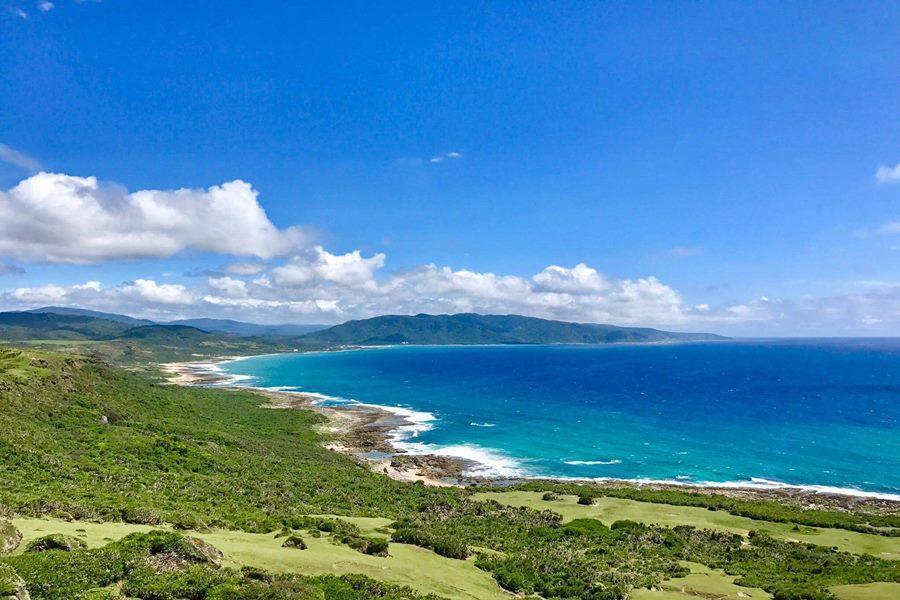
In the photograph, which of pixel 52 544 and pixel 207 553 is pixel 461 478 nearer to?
pixel 207 553

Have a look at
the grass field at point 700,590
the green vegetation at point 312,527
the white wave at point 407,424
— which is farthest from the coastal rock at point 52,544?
the white wave at point 407,424

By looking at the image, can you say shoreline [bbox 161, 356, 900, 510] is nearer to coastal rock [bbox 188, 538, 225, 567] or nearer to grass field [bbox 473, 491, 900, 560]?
grass field [bbox 473, 491, 900, 560]

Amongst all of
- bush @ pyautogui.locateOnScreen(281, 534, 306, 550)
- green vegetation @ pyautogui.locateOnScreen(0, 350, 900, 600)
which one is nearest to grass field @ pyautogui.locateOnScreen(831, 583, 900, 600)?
green vegetation @ pyautogui.locateOnScreen(0, 350, 900, 600)

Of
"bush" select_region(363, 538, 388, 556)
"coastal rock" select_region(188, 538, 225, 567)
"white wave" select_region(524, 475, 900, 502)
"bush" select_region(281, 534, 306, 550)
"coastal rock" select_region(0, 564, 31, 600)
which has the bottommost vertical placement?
"white wave" select_region(524, 475, 900, 502)

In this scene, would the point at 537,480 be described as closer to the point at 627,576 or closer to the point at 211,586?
the point at 627,576

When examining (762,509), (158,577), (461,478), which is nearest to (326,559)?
(158,577)

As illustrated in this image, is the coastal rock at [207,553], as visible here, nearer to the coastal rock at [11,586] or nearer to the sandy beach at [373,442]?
the coastal rock at [11,586]
